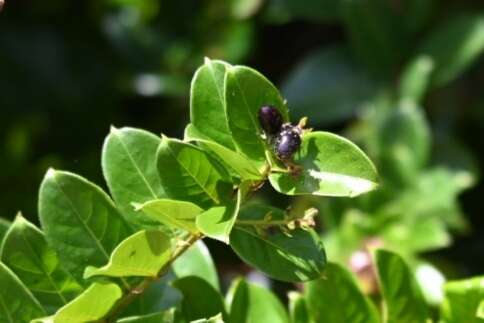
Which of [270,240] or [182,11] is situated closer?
[270,240]

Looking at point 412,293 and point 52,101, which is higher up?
point 52,101

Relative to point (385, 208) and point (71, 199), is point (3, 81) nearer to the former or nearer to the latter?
point (385, 208)

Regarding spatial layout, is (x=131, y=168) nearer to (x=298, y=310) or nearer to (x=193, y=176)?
(x=193, y=176)

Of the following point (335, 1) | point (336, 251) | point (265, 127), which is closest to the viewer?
point (265, 127)

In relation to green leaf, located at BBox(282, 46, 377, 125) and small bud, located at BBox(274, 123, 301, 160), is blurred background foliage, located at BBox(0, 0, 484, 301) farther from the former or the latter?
small bud, located at BBox(274, 123, 301, 160)

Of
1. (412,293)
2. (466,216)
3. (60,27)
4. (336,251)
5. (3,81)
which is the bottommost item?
(412,293)

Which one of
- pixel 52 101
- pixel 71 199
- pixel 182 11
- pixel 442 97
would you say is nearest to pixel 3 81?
pixel 52 101

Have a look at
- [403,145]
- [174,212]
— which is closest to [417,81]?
[403,145]
